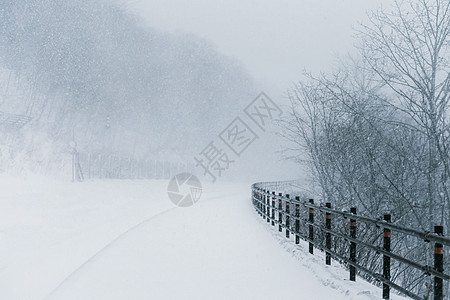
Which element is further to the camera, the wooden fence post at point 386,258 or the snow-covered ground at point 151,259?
the snow-covered ground at point 151,259

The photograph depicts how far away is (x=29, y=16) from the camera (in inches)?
2172

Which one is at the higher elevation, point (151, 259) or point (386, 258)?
point (386, 258)

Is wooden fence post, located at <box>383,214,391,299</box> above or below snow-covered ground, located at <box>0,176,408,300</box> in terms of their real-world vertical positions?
above

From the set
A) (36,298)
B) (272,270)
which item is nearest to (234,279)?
(272,270)

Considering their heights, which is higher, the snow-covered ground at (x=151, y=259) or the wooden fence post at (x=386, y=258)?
the wooden fence post at (x=386, y=258)

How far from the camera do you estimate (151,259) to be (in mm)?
10930

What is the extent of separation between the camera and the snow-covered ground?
8.19m

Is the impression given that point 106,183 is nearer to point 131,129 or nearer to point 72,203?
point 72,203

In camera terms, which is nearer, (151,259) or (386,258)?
(386,258)

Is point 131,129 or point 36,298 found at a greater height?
point 131,129

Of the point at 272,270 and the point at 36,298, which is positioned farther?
the point at 36,298

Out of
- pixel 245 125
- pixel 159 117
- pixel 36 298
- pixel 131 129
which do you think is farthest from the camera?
pixel 245 125

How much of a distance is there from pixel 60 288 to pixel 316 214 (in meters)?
11.8

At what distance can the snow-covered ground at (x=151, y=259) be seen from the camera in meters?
8.19
